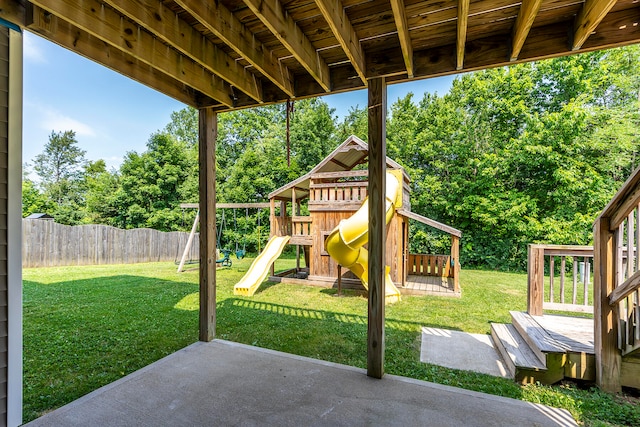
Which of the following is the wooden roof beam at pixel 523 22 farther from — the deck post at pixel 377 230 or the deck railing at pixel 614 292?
the deck railing at pixel 614 292

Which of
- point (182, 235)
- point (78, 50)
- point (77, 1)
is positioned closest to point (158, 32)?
point (77, 1)

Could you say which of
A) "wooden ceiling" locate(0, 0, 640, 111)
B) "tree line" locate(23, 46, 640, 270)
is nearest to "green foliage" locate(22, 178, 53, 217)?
"tree line" locate(23, 46, 640, 270)

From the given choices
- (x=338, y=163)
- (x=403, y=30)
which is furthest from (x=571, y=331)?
(x=338, y=163)

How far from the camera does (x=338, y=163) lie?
26.3 feet

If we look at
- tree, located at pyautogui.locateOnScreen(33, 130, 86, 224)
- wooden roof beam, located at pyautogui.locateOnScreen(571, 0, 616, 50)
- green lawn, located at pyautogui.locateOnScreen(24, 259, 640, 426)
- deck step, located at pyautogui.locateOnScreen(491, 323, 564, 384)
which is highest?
tree, located at pyautogui.locateOnScreen(33, 130, 86, 224)

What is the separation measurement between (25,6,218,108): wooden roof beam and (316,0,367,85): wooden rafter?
1.60 metres

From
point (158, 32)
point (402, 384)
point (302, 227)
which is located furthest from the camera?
point (302, 227)

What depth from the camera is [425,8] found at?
1.84m

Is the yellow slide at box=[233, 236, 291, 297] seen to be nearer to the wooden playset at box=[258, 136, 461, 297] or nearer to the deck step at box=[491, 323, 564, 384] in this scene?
the wooden playset at box=[258, 136, 461, 297]

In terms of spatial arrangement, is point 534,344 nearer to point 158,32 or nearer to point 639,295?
point 639,295

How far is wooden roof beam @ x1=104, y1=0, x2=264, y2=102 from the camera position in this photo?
168 centimetres

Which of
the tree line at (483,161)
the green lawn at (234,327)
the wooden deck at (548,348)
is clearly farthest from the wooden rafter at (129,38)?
the tree line at (483,161)

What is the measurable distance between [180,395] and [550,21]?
3725 mm

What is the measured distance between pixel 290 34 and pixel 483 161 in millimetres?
11144
